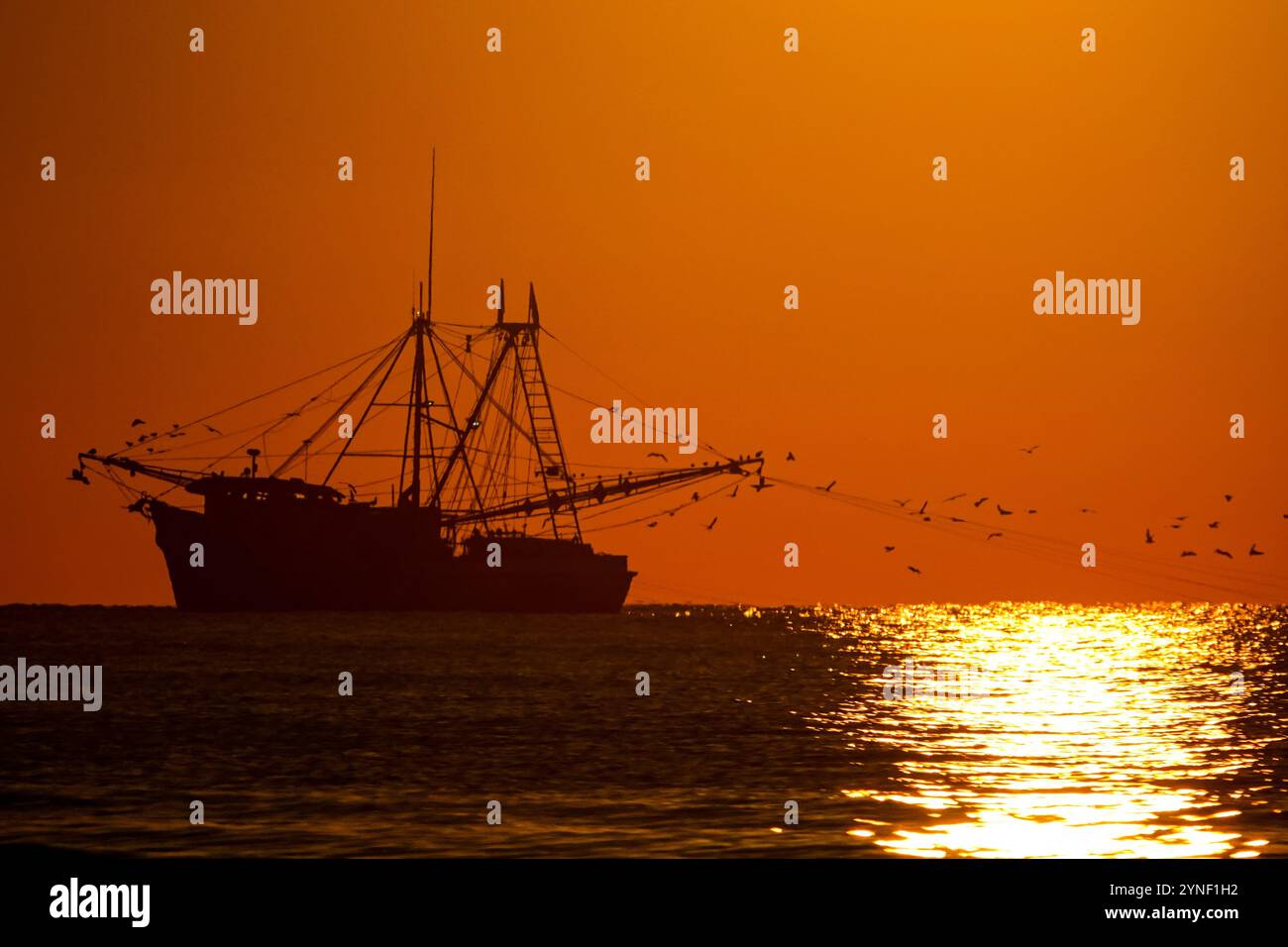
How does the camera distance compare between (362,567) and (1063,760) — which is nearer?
(1063,760)

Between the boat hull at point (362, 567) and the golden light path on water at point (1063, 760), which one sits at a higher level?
the boat hull at point (362, 567)

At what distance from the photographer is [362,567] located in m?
146

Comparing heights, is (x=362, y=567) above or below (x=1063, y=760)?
above

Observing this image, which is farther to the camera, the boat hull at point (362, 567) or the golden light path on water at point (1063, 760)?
the boat hull at point (362, 567)

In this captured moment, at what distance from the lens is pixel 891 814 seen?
2488 cm

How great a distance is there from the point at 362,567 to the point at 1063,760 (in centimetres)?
11695

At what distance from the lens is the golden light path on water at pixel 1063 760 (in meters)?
21.8

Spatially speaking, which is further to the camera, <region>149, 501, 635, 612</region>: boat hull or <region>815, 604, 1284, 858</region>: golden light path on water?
<region>149, 501, 635, 612</region>: boat hull

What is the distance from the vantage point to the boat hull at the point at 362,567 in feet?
458

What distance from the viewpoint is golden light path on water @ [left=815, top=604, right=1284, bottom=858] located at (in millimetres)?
21828

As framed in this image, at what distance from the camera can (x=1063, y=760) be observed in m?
34.0

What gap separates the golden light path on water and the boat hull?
70.3m

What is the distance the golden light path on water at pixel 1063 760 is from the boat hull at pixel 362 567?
230ft
